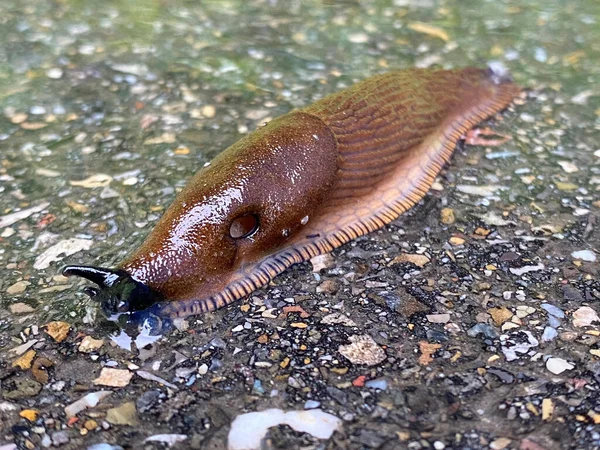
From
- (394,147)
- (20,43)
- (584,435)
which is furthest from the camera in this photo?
(20,43)

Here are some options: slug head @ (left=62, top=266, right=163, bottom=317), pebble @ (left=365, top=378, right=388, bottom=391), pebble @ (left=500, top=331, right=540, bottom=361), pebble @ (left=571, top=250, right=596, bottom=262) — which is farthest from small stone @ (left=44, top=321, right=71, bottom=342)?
pebble @ (left=571, top=250, right=596, bottom=262)

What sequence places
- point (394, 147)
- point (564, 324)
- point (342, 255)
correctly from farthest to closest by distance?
point (394, 147), point (342, 255), point (564, 324)

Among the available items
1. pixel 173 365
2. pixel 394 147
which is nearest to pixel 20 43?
pixel 394 147

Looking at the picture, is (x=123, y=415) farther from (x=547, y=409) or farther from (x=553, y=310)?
(x=553, y=310)

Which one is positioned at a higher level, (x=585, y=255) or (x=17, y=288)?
(x=585, y=255)

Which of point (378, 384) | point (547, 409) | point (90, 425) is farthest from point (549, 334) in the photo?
point (90, 425)

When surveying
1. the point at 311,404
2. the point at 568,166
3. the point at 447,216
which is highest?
the point at 568,166

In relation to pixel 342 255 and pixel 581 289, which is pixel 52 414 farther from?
pixel 581 289
